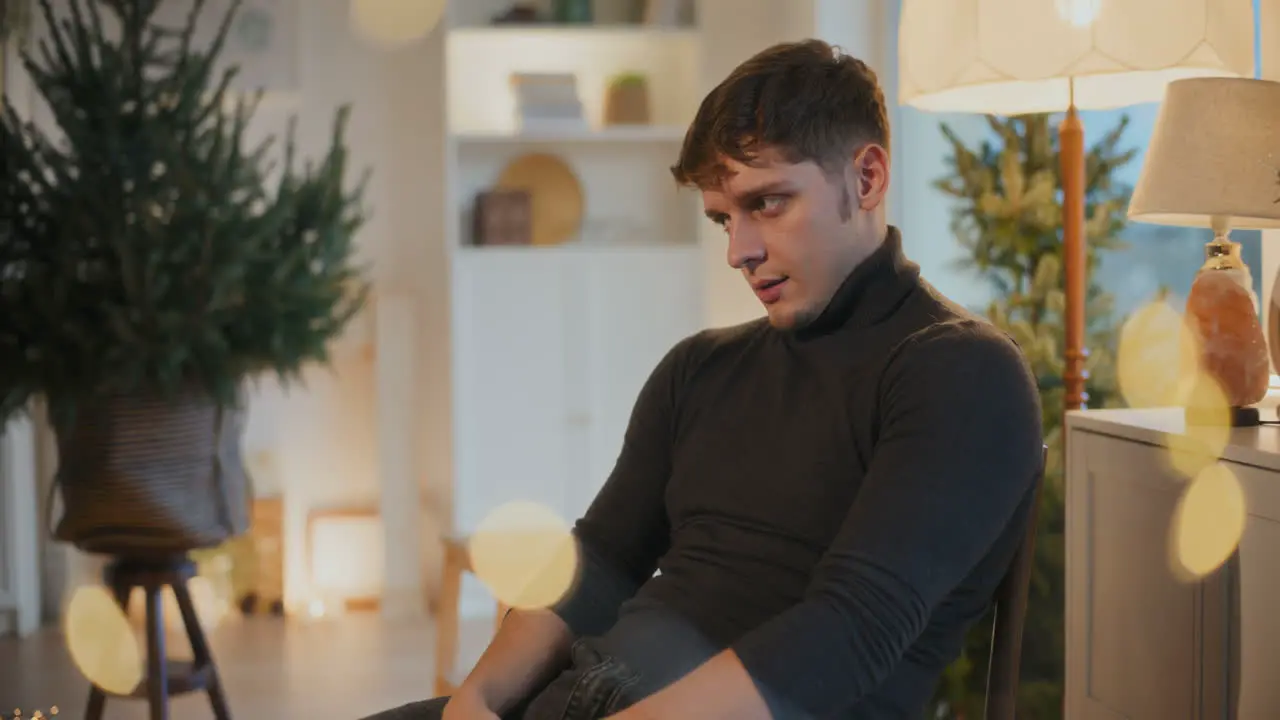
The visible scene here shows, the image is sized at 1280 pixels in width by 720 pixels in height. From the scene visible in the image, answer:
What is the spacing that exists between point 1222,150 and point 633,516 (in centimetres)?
83

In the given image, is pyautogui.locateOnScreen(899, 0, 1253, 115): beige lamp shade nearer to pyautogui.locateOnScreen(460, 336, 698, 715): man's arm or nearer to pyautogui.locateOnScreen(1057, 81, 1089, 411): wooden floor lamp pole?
pyautogui.locateOnScreen(1057, 81, 1089, 411): wooden floor lamp pole

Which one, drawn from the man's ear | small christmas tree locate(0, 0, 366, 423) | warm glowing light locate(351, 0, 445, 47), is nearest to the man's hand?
the man's ear

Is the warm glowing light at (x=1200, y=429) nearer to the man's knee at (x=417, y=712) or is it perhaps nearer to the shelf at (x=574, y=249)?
the man's knee at (x=417, y=712)

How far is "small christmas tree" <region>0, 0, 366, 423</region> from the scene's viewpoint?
8.61 ft

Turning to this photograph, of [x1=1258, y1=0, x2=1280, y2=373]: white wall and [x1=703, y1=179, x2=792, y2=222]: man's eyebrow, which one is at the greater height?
[x1=1258, y1=0, x2=1280, y2=373]: white wall

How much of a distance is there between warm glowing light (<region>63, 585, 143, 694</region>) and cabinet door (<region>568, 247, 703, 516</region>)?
1464 millimetres

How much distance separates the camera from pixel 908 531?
45.6 inches

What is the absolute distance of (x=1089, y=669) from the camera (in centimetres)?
183

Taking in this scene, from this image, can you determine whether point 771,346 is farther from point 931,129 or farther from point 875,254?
point 931,129

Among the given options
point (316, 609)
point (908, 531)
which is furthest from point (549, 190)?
point (908, 531)

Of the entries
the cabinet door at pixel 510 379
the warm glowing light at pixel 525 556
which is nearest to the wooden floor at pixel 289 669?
the warm glowing light at pixel 525 556

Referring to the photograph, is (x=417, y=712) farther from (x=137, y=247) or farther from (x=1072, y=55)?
(x=137, y=247)

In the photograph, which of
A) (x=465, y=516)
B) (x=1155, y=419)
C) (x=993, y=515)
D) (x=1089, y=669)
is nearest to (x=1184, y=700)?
(x=1089, y=669)

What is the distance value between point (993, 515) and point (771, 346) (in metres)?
0.34
